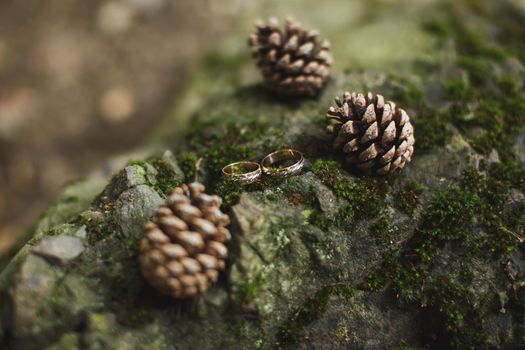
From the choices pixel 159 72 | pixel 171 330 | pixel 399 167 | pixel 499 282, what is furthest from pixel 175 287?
pixel 159 72

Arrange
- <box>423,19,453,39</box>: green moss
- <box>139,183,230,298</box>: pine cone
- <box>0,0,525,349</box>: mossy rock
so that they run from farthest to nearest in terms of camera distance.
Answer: <box>423,19,453,39</box>: green moss < <box>0,0,525,349</box>: mossy rock < <box>139,183,230,298</box>: pine cone

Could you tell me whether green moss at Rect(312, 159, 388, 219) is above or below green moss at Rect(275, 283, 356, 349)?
above

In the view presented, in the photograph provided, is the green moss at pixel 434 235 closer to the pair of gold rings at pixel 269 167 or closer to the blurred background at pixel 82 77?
the pair of gold rings at pixel 269 167

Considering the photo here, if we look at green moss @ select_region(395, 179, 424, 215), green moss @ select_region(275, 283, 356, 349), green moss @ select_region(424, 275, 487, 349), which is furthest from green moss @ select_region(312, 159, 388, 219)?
green moss @ select_region(424, 275, 487, 349)

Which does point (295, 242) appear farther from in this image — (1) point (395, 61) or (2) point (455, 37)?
(2) point (455, 37)

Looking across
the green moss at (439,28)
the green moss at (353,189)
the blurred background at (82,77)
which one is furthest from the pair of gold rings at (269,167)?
the blurred background at (82,77)

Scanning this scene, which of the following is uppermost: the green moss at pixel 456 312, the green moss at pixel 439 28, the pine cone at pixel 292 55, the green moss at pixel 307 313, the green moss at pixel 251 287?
the pine cone at pixel 292 55

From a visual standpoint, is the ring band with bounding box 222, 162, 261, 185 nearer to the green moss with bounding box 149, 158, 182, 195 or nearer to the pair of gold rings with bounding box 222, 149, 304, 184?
the pair of gold rings with bounding box 222, 149, 304, 184

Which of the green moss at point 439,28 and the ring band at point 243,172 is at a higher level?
the green moss at point 439,28
